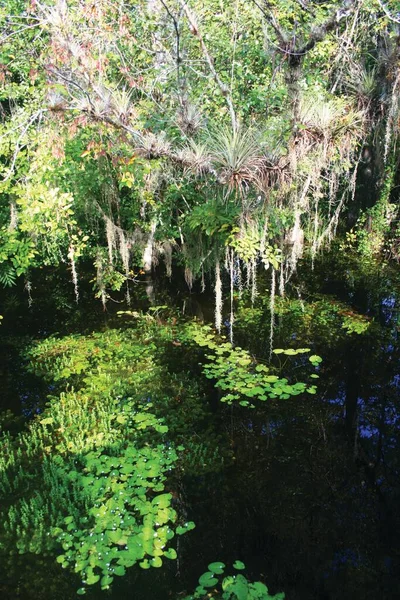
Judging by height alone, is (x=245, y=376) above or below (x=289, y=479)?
above

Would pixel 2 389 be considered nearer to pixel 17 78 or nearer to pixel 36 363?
pixel 36 363

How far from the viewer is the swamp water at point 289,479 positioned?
2.97 metres

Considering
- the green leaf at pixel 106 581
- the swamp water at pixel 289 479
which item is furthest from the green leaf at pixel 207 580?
the green leaf at pixel 106 581

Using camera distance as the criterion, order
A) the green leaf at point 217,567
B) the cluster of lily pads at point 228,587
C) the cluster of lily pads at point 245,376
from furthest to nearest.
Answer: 1. the cluster of lily pads at point 245,376
2. the green leaf at point 217,567
3. the cluster of lily pads at point 228,587

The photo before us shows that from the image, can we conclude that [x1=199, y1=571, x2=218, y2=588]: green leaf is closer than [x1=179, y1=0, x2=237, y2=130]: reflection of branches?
Yes

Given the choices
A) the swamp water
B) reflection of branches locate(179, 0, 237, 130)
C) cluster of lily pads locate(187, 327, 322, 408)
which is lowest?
the swamp water

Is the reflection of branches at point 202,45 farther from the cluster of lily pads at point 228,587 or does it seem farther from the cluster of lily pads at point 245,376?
the cluster of lily pads at point 228,587

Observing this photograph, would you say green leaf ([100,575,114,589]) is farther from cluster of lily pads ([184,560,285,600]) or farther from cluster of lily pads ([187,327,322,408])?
cluster of lily pads ([187,327,322,408])

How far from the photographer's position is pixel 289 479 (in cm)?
384

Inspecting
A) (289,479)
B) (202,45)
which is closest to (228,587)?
(289,479)

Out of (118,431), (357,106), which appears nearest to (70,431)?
(118,431)

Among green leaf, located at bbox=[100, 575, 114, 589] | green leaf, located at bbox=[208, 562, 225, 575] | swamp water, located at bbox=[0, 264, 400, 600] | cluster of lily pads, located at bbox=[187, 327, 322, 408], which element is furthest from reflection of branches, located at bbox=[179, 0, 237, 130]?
green leaf, located at bbox=[100, 575, 114, 589]

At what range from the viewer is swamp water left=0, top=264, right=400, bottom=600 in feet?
9.73

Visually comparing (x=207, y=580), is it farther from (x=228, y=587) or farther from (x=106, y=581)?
(x=106, y=581)
